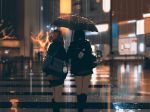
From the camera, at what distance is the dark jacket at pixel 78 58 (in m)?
9.23

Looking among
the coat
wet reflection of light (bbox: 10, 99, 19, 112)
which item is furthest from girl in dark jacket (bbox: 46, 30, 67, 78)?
wet reflection of light (bbox: 10, 99, 19, 112)

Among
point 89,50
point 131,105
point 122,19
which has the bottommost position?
point 131,105

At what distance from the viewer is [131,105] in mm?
10133

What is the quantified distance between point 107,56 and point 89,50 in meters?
41.1

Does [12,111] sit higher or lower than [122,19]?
lower

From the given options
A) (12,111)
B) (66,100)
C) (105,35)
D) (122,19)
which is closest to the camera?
(12,111)

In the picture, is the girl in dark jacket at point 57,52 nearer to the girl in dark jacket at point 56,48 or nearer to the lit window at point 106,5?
the girl in dark jacket at point 56,48

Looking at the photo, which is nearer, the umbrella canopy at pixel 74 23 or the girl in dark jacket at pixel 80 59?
the girl in dark jacket at pixel 80 59

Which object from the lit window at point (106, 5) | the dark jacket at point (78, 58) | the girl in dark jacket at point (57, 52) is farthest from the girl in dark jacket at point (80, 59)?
the lit window at point (106, 5)

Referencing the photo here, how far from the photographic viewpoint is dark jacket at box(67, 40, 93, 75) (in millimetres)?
9227

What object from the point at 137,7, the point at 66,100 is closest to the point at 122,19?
the point at 137,7

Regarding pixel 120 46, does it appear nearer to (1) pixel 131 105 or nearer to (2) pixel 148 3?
(2) pixel 148 3

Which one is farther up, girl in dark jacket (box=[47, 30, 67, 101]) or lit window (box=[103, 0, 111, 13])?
lit window (box=[103, 0, 111, 13])

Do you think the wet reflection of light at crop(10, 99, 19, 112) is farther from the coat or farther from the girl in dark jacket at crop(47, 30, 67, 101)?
the coat
